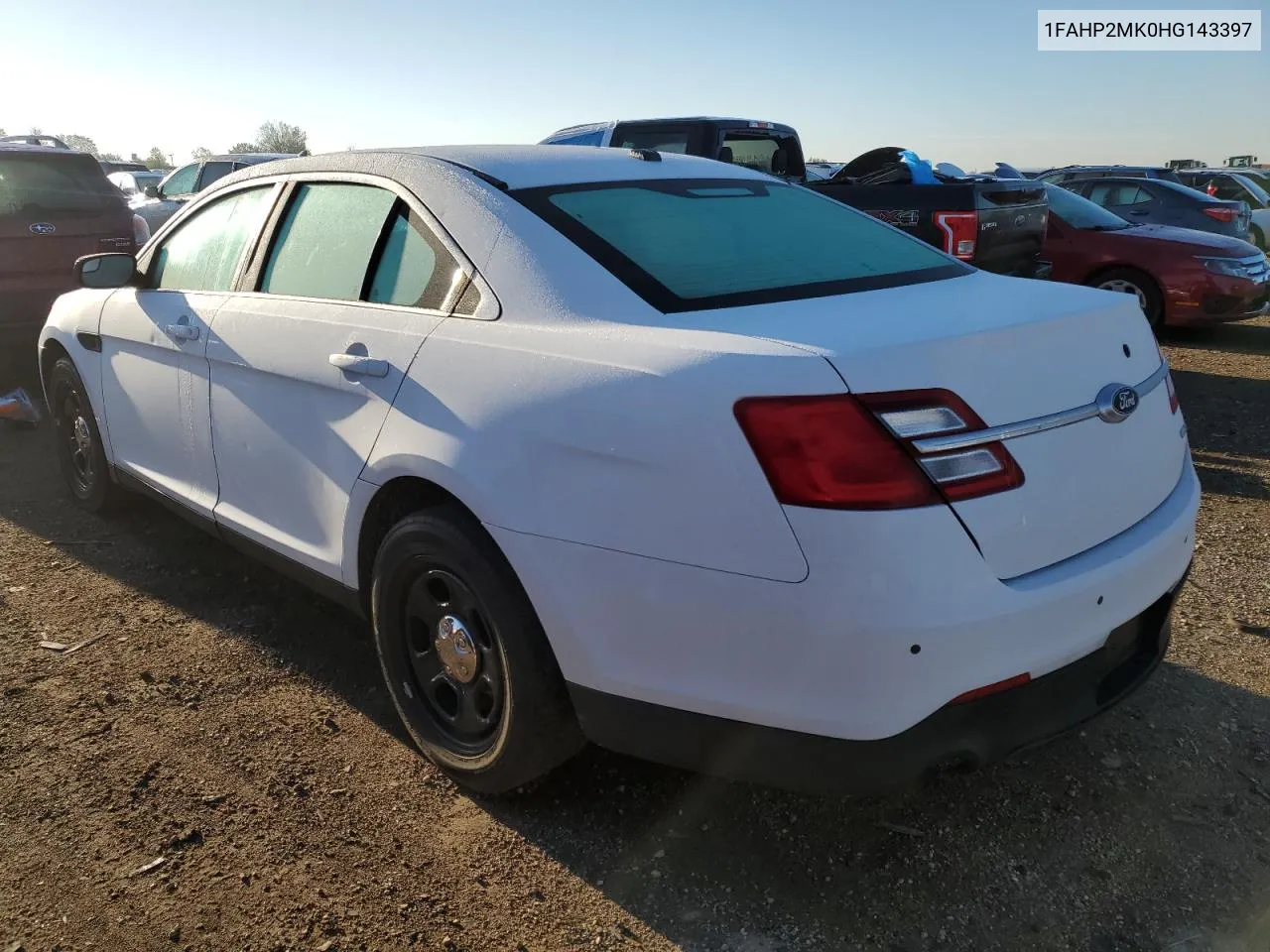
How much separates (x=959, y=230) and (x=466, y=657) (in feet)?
17.5

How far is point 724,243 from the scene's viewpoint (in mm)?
2701

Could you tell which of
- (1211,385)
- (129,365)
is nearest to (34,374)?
(129,365)

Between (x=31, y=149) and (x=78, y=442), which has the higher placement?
(x=31, y=149)

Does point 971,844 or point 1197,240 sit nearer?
point 971,844

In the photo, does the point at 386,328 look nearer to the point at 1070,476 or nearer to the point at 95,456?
the point at 1070,476

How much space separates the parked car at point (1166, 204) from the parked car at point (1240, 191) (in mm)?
3802

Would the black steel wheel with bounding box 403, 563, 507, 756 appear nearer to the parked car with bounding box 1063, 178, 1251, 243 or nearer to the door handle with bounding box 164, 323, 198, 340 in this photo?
the door handle with bounding box 164, 323, 198, 340

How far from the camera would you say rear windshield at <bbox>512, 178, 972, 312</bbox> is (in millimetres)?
2436

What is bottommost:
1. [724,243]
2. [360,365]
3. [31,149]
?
[360,365]

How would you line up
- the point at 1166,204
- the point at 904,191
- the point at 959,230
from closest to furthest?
the point at 959,230 → the point at 904,191 → the point at 1166,204

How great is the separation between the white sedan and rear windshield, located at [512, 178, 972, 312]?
0.5 inches

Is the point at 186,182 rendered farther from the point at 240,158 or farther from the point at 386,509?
the point at 386,509

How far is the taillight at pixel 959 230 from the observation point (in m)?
6.71

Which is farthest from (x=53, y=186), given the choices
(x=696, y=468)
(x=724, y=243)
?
(x=696, y=468)
